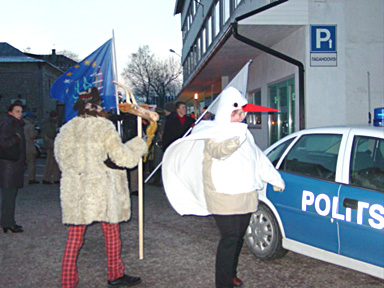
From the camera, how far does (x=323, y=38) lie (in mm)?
9367

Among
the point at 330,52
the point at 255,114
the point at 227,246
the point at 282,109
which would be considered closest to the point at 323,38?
the point at 330,52

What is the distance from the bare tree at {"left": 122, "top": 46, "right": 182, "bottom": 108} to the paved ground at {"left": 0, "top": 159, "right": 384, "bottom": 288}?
66.4m

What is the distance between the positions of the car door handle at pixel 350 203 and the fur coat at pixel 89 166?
188 centimetres

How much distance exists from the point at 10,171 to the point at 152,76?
223 ft

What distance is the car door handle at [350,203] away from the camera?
4004 mm

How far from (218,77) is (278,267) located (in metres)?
14.4

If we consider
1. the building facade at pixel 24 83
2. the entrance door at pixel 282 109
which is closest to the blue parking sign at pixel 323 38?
the entrance door at pixel 282 109

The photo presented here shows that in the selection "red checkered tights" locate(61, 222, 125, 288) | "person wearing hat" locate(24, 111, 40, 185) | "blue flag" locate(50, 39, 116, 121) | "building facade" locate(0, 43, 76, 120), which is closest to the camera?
"red checkered tights" locate(61, 222, 125, 288)

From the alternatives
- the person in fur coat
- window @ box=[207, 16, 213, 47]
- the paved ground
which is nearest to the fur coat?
the person in fur coat

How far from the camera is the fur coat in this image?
13.0ft

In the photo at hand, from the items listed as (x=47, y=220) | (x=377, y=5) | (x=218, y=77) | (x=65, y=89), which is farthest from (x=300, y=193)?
(x=218, y=77)

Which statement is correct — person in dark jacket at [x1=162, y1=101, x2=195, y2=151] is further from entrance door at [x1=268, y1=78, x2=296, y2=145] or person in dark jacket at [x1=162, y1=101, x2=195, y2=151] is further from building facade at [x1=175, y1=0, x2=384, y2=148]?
entrance door at [x1=268, y1=78, x2=296, y2=145]

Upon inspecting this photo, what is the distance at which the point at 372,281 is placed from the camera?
4543 mm

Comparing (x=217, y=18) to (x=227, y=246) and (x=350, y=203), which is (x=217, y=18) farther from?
(x=227, y=246)
